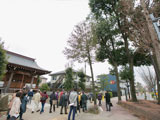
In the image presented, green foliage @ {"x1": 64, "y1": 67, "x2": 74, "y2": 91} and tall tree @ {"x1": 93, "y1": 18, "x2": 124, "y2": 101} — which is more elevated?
tall tree @ {"x1": 93, "y1": 18, "x2": 124, "y2": 101}

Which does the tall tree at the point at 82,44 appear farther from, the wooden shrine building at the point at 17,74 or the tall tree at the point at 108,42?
the wooden shrine building at the point at 17,74

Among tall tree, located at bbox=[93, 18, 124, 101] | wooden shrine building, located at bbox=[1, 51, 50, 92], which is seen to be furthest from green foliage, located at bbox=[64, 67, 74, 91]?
tall tree, located at bbox=[93, 18, 124, 101]

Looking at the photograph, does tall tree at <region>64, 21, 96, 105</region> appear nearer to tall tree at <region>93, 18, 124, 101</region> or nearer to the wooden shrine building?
tall tree at <region>93, 18, 124, 101</region>

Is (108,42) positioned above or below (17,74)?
above

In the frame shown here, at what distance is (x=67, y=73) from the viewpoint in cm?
1861

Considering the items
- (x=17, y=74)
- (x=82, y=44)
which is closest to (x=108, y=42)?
(x=82, y=44)

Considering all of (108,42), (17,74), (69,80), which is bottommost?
(69,80)

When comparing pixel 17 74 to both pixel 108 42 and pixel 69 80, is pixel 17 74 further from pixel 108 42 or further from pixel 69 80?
pixel 108 42

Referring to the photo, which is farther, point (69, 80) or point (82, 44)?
point (69, 80)

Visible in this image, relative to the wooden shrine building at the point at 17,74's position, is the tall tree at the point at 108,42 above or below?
above

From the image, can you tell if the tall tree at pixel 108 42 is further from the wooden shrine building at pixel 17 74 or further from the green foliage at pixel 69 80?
the wooden shrine building at pixel 17 74

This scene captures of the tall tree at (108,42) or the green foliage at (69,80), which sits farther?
the green foliage at (69,80)

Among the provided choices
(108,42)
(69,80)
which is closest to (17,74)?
(69,80)

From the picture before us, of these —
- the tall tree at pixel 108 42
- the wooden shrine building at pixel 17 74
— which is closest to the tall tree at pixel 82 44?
the tall tree at pixel 108 42
